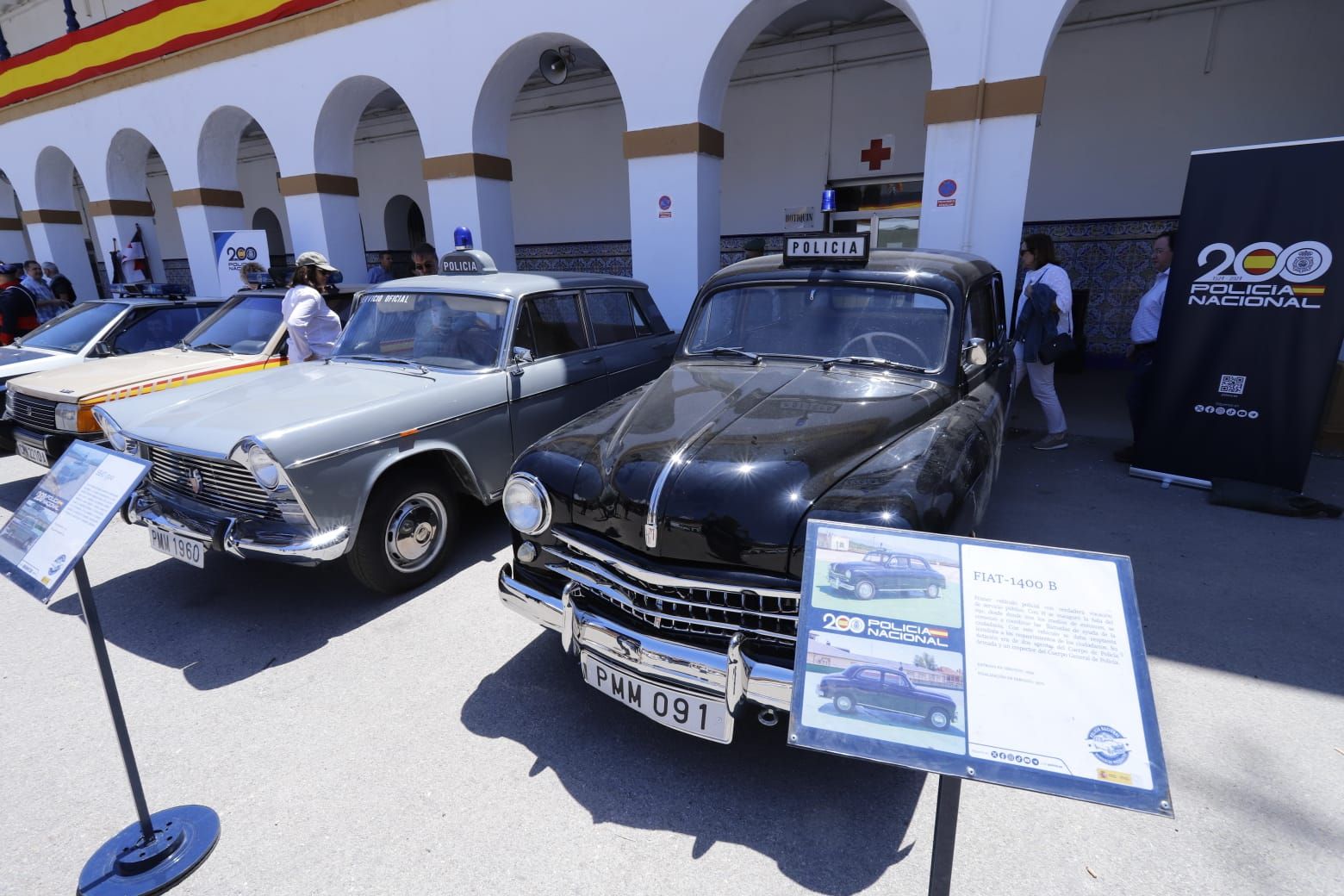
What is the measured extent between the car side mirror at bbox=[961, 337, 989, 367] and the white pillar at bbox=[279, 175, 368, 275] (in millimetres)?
9133

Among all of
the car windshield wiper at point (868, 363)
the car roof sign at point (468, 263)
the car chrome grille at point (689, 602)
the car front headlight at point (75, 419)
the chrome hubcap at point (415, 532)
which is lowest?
the chrome hubcap at point (415, 532)

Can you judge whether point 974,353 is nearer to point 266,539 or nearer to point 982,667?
point 982,667

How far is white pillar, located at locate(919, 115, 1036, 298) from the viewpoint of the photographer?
18.6 ft

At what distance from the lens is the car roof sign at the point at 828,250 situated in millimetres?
3529

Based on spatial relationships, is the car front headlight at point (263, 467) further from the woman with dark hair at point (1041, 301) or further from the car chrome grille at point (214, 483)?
the woman with dark hair at point (1041, 301)

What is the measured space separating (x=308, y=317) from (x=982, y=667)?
554 cm

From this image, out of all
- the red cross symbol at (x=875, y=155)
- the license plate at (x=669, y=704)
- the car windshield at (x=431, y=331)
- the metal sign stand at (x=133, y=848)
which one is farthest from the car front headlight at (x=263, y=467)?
the red cross symbol at (x=875, y=155)

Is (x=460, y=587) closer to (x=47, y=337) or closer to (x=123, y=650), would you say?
(x=123, y=650)

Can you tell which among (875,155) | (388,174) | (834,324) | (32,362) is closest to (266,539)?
(834,324)

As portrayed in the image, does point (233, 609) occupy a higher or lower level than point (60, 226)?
lower

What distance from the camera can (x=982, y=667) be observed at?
139 cm

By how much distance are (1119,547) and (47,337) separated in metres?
9.58

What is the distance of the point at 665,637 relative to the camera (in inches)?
93.9

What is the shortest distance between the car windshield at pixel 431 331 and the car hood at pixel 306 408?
17 centimetres
